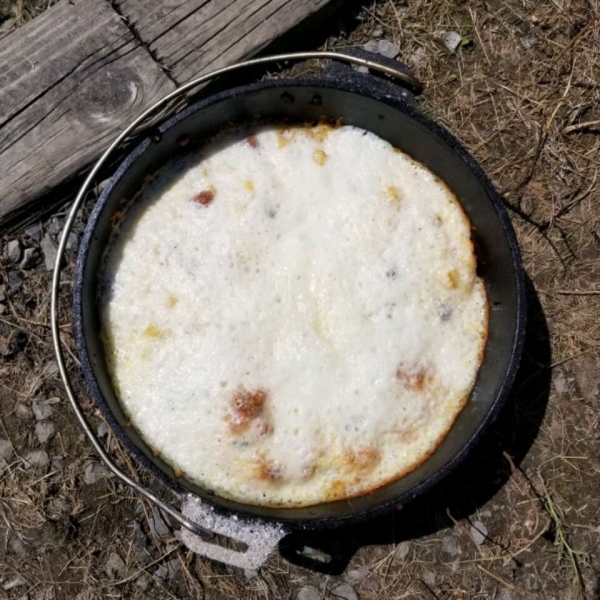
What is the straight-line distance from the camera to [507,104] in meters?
2.29

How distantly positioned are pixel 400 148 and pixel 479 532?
Answer: 1371 millimetres

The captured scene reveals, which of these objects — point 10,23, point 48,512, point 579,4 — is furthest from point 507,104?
point 48,512

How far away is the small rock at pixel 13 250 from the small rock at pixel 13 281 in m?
0.05

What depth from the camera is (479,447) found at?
219 centimetres

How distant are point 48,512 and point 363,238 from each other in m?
1.51

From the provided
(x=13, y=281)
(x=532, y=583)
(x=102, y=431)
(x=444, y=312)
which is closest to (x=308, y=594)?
(x=532, y=583)

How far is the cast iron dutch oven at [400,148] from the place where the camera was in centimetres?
157

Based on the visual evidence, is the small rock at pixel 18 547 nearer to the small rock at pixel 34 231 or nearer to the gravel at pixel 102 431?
the gravel at pixel 102 431

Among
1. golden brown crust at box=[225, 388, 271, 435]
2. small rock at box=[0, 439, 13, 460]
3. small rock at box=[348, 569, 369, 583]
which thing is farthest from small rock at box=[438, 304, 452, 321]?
small rock at box=[0, 439, 13, 460]

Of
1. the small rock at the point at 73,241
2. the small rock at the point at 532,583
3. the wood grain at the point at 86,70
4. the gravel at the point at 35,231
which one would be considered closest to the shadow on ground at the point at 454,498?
the small rock at the point at 532,583

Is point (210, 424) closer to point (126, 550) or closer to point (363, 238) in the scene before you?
point (363, 238)

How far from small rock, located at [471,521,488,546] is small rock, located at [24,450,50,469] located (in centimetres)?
155

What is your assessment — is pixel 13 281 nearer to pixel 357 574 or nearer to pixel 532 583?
pixel 357 574

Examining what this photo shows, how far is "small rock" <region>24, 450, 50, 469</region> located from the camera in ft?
7.29
